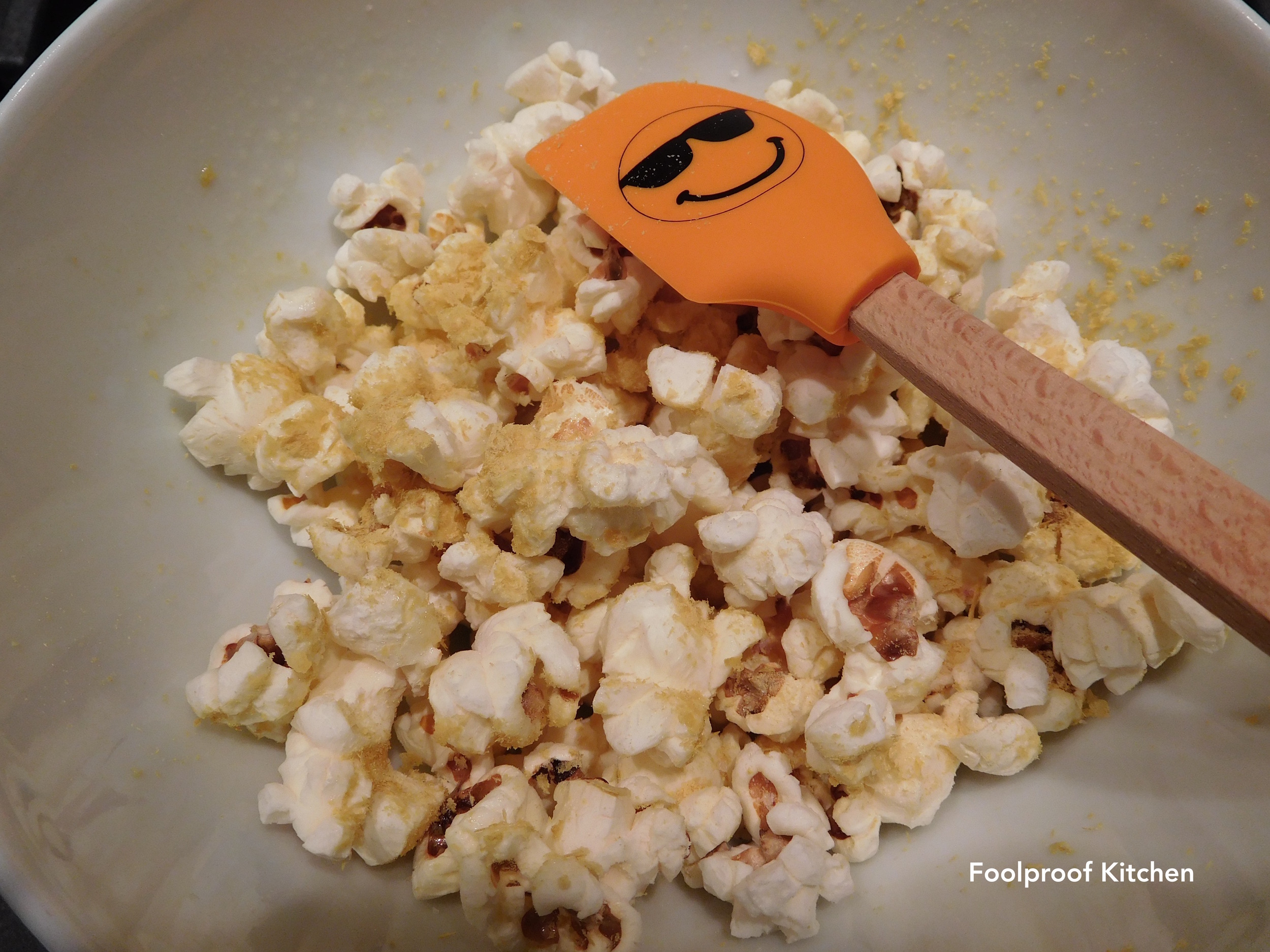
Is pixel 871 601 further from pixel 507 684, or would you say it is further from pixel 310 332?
pixel 310 332

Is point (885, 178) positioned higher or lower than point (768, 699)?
higher

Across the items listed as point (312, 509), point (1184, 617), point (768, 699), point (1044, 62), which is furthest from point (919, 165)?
point (312, 509)

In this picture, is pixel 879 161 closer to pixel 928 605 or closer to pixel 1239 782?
pixel 928 605

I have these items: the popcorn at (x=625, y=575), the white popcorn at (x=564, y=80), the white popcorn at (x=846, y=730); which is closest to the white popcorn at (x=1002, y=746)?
the popcorn at (x=625, y=575)

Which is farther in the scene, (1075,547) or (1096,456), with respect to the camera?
(1075,547)

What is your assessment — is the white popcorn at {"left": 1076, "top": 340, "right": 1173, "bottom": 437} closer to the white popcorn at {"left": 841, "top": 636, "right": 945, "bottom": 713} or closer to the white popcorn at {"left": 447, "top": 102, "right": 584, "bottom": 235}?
the white popcorn at {"left": 841, "top": 636, "right": 945, "bottom": 713}

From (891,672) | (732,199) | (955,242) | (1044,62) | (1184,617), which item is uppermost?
Answer: (1044,62)

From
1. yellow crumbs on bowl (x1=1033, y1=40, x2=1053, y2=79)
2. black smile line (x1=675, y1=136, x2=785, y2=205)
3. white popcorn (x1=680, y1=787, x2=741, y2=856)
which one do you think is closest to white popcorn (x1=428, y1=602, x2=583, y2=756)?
white popcorn (x1=680, y1=787, x2=741, y2=856)
